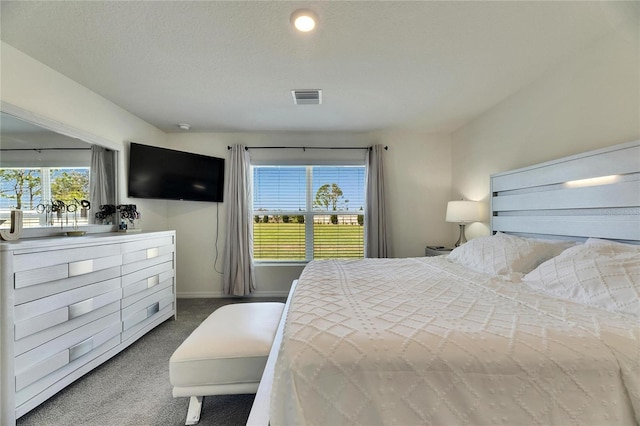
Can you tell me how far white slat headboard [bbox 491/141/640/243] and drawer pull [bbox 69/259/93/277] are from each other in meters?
3.54

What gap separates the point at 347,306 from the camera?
1186 millimetres

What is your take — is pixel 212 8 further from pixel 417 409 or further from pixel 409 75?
pixel 417 409

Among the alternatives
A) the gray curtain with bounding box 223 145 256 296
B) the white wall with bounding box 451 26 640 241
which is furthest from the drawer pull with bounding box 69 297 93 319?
the white wall with bounding box 451 26 640 241

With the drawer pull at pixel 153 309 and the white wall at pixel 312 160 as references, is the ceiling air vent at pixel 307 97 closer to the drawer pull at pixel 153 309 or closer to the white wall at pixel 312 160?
the white wall at pixel 312 160

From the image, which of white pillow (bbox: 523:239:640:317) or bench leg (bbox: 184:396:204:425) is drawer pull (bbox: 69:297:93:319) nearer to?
bench leg (bbox: 184:396:204:425)

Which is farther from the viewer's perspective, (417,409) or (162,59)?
(162,59)

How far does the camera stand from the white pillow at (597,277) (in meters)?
1.10

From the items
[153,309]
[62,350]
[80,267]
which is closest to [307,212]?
[153,309]

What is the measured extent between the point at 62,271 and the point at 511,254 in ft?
10.2

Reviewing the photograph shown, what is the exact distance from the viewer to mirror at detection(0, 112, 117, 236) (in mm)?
1795

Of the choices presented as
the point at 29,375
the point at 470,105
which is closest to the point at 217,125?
the point at 29,375

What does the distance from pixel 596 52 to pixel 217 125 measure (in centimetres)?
367

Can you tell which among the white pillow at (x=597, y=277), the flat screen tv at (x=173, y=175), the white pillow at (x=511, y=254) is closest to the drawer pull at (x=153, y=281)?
the flat screen tv at (x=173, y=175)

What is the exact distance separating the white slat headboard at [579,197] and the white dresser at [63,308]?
11.6ft
